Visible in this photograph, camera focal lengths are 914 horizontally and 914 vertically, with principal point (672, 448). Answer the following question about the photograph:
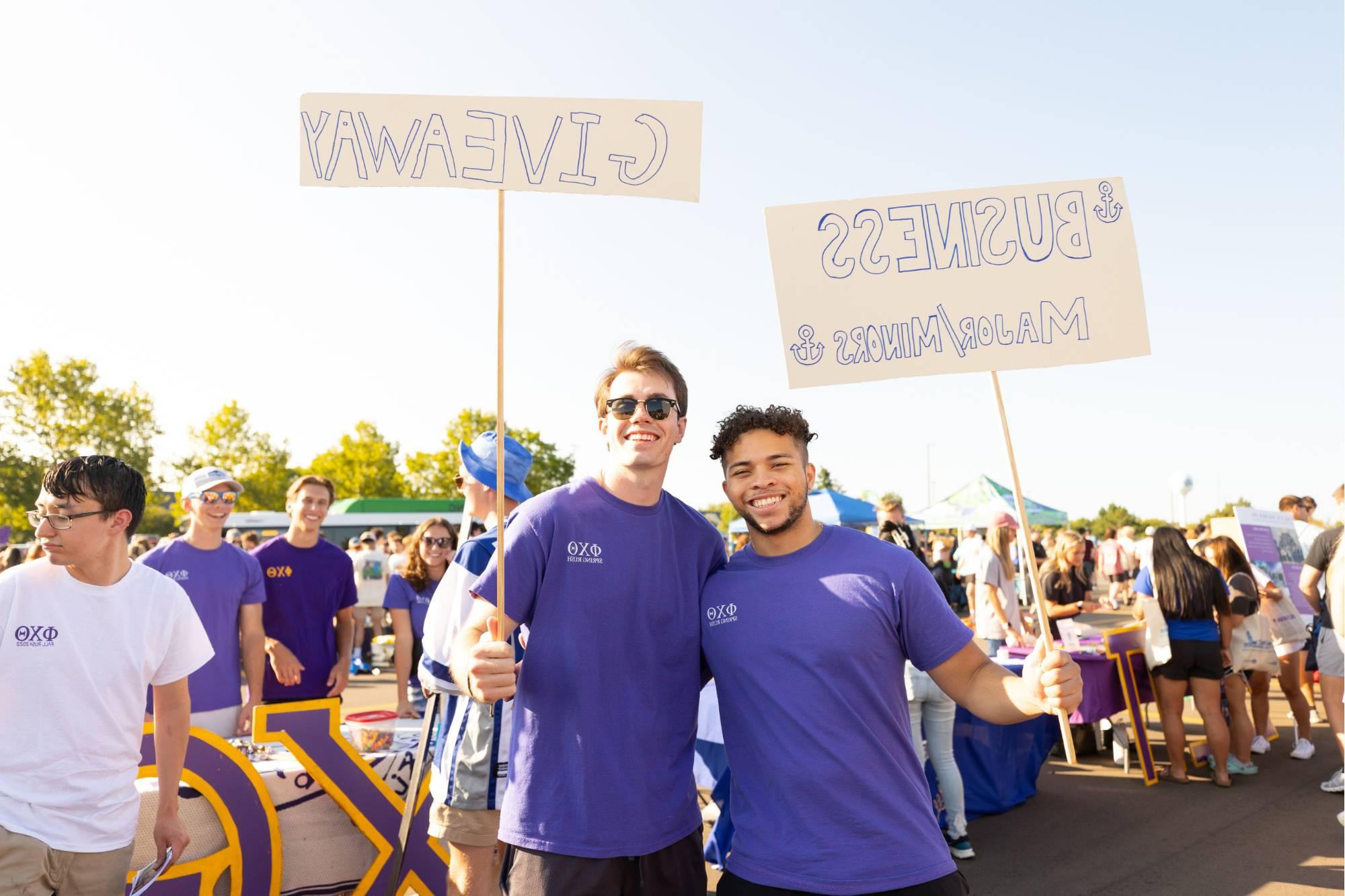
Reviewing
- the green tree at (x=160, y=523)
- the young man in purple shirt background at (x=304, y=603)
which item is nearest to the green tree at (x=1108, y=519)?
the green tree at (x=160, y=523)

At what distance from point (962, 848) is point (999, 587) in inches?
92.1

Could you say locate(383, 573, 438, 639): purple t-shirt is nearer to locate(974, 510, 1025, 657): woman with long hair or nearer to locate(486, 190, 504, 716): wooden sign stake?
locate(486, 190, 504, 716): wooden sign stake

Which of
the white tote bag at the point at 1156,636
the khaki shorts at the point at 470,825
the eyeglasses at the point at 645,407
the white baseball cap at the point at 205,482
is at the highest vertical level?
the white baseball cap at the point at 205,482

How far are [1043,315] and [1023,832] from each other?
434 cm

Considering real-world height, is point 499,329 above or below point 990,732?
above

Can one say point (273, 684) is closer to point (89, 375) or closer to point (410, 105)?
point (410, 105)

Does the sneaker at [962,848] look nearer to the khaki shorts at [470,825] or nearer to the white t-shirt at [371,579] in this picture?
the khaki shorts at [470,825]

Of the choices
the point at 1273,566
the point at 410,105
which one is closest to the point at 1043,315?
the point at 410,105

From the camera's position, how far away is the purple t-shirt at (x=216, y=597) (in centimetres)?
462

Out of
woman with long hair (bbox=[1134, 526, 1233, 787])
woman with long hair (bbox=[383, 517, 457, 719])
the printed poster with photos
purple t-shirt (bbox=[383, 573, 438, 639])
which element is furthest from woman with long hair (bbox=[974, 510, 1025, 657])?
purple t-shirt (bbox=[383, 573, 438, 639])

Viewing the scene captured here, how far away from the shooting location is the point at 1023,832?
5770 millimetres

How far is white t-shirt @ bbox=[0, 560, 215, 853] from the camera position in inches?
99.1

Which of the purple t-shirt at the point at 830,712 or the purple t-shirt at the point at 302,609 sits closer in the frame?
the purple t-shirt at the point at 830,712

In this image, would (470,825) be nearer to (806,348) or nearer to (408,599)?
(806,348)
